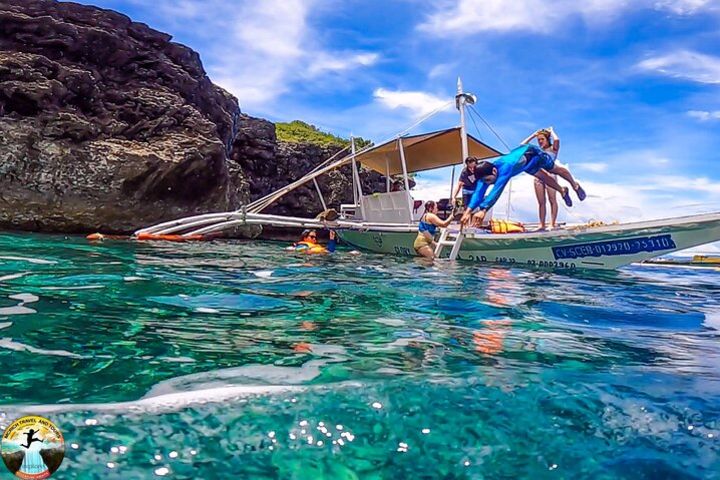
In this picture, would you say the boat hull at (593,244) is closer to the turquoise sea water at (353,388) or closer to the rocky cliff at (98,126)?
the turquoise sea water at (353,388)

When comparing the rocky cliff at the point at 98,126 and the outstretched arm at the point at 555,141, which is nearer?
the outstretched arm at the point at 555,141

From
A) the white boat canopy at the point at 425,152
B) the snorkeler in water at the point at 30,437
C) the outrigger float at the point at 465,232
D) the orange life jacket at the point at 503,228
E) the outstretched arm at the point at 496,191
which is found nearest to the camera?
the snorkeler in water at the point at 30,437

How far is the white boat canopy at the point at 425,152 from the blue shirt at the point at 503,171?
3.59m

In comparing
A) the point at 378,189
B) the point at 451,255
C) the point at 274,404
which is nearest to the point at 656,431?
the point at 274,404

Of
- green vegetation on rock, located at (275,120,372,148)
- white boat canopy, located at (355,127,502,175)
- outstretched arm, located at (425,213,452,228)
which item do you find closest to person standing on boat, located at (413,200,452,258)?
outstretched arm, located at (425,213,452,228)

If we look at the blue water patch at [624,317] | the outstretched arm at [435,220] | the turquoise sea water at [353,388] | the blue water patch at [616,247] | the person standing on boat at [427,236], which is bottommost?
the blue water patch at [624,317]

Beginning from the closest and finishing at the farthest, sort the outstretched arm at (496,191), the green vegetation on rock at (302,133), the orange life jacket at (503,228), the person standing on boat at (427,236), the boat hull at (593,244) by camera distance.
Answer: the boat hull at (593,244)
the outstretched arm at (496,191)
the orange life jacket at (503,228)
the person standing on boat at (427,236)
the green vegetation on rock at (302,133)

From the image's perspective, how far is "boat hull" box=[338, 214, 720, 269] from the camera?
8062mm

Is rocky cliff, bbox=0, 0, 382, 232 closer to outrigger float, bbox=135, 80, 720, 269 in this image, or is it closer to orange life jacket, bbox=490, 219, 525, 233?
outrigger float, bbox=135, 80, 720, 269

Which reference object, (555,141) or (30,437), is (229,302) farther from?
(555,141)

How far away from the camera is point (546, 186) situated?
10.4m

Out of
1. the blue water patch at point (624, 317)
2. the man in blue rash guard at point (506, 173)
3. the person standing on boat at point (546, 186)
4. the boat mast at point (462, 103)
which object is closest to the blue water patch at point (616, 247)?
the person standing on boat at point (546, 186)

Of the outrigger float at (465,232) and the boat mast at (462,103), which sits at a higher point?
the boat mast at (462,103)

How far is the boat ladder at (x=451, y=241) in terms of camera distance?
10.6m
